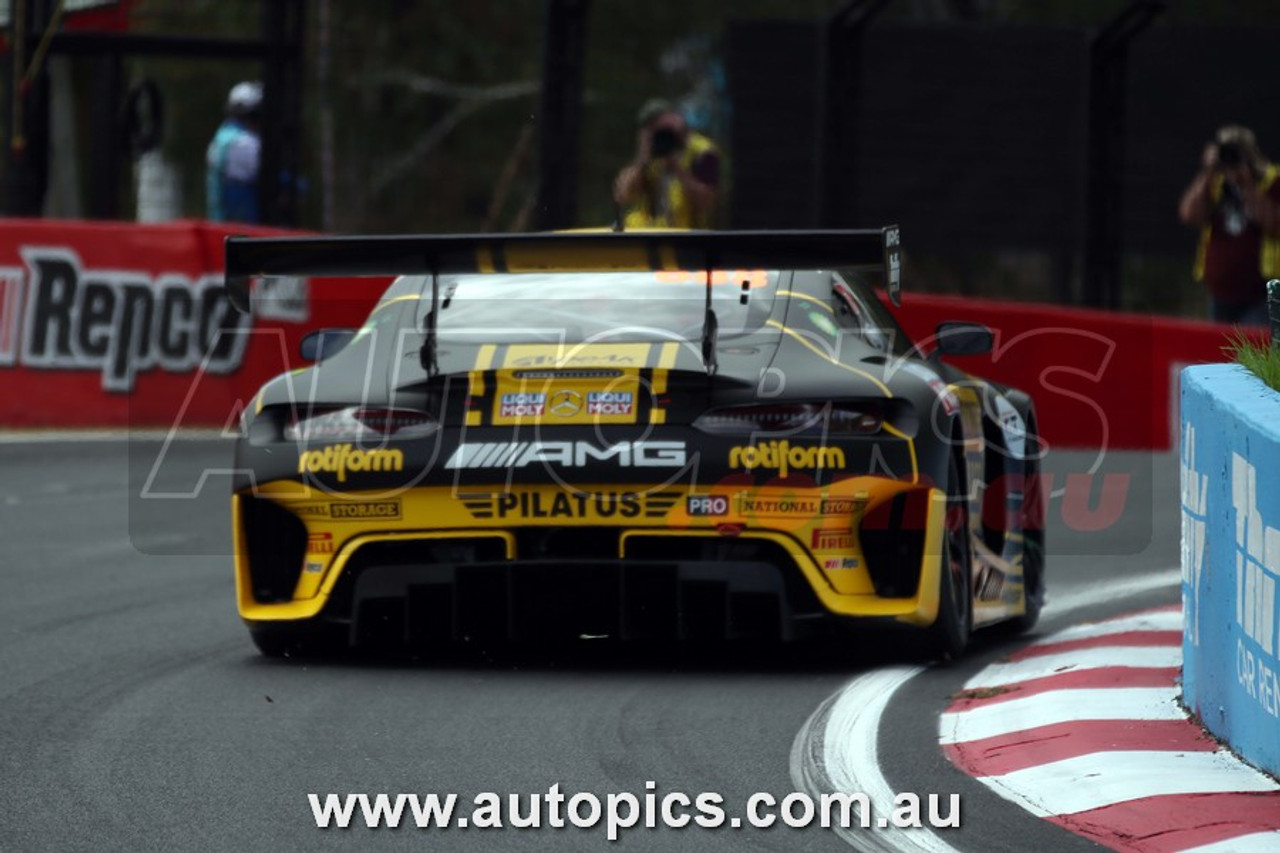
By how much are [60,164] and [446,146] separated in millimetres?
9653

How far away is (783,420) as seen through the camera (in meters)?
7.59

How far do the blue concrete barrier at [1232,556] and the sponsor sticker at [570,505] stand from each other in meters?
1.49

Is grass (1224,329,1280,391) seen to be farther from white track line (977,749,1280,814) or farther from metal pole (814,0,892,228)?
metal pole (814,0,892,228)

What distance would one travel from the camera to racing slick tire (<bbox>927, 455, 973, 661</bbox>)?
25.7 feet

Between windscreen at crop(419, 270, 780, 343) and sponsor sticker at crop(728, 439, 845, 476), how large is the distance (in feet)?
1.71

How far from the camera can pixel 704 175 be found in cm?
1675

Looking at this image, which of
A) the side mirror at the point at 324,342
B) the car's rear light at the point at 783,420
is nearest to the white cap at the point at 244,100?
the side mirror at the point at 324,342

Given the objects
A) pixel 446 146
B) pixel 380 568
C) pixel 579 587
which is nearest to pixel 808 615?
pixel 579 587

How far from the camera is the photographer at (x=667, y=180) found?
651 inches

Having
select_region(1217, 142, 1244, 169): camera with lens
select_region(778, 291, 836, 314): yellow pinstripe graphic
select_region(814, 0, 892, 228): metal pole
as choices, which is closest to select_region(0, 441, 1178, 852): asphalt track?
select_region(778, 291, 836, 314): yellow pinstripe graphic

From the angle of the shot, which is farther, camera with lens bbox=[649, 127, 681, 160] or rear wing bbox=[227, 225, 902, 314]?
camera with lens bbox=[649, 127, 681, 160]

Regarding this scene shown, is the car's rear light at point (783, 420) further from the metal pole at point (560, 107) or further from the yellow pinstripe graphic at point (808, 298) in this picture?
the metal pole at point (560, 107)

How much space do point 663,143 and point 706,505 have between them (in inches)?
365

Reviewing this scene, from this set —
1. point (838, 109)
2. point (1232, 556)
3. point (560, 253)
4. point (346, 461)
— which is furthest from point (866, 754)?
point (838, 109)
